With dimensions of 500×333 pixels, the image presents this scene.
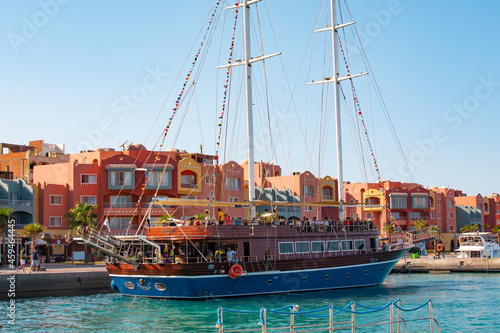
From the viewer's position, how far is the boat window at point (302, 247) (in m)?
37.1

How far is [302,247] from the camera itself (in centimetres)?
3741

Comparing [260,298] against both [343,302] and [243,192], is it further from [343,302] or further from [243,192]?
[243,192]

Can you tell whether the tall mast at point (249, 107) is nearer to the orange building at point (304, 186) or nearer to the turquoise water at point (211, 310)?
the turquoise water at point (211, 310)

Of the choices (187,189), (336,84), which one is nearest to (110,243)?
(336,84)

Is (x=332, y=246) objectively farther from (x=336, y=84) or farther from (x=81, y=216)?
(x=81, y=216)

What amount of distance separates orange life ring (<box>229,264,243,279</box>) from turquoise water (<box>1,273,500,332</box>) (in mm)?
1348

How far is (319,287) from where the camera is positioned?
3694cm

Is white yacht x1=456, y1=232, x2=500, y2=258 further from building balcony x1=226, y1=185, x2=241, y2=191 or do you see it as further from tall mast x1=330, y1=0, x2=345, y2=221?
building balcony x1=226, y1=185, x2=241, y2=191

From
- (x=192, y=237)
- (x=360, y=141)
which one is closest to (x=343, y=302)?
(x=192, y=237)

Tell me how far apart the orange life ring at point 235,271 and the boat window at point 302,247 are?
18.2ft

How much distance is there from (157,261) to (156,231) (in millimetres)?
1964

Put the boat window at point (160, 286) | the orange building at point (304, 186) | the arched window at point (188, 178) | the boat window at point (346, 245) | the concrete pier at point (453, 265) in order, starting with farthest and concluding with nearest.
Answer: the orange building at point (304, 186) → the arched window at point (188, 178) → the concrete pier at point (453, 265) → the boat window at point (346, 245) → the boat window at point (160, 286)

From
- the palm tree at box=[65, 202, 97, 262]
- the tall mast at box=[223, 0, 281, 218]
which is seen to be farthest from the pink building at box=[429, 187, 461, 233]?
the tall mast at box=[223, 0, 281, 218]

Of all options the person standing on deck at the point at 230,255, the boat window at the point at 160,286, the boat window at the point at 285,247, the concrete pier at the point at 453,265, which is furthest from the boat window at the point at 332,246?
the concrete pier at the point at 453,265
